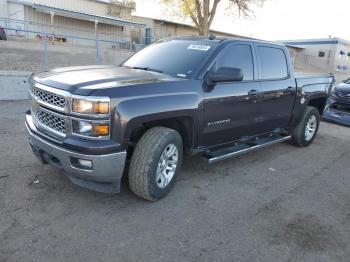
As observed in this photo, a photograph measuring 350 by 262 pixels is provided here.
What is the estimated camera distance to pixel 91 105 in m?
3.02

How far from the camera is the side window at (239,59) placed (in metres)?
4.30

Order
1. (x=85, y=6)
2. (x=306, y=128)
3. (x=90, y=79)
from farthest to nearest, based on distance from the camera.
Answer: (x=85, y=6), (x=306, y=128), (x=90, y=79)

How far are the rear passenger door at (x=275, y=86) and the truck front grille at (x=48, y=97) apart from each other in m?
2.99

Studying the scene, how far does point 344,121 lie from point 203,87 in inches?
276

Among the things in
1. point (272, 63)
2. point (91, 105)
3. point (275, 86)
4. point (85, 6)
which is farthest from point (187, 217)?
point (85, 6)

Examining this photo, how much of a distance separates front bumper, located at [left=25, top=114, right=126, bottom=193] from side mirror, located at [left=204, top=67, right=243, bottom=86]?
146cm

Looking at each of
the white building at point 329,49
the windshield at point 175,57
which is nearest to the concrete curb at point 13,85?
the windshield at point 175,57

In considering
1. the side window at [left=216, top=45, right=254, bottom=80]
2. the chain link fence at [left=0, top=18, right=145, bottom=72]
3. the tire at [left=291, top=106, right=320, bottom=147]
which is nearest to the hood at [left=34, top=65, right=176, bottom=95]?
the side window at [left=216, top=45, right=254, bottom=80]

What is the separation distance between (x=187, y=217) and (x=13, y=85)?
7644 mm

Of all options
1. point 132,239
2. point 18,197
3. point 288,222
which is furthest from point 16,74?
point 288,222

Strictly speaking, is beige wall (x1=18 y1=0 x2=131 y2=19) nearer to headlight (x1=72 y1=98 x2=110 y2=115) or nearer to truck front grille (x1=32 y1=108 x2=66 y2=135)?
truck front grille (x1=32 y1=108 x2=66 y2=135)

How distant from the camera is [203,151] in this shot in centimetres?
431

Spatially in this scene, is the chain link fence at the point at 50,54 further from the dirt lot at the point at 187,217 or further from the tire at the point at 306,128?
the tire at the point at 306,128

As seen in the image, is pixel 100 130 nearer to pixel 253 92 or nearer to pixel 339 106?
pixel 253 92
